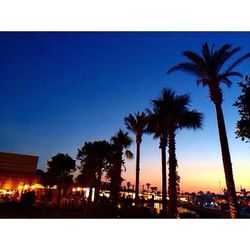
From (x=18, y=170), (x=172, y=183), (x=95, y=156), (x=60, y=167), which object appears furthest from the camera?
(x=18, y=170)

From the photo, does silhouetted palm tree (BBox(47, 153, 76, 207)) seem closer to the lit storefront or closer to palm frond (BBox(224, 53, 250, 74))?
the lit storefront

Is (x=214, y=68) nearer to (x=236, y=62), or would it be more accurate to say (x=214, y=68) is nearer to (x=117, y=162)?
(x=236, y=62)

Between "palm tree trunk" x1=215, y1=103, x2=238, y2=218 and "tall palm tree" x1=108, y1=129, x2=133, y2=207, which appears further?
"tall palm tree" x1=108, y1=129, x2=133, y2=207

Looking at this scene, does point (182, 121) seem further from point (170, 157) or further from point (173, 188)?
point (173, 188)

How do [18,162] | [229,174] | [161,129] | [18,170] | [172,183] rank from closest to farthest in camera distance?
[229,174] < [172,183] < [161,129] < [18,170] < [18,162]

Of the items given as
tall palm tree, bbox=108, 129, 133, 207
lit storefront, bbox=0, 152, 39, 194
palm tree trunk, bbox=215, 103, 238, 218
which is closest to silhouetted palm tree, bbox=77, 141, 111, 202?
tall palm tree, bbox=108, 129, 133, 207

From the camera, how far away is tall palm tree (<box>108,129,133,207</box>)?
2680 centimetres

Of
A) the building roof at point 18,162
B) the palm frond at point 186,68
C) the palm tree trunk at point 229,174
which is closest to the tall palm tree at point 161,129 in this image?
the palm frond at point 186,68

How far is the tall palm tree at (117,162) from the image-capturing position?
26.8 m

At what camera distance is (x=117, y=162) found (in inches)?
1092

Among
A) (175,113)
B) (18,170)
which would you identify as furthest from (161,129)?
(18,170)
